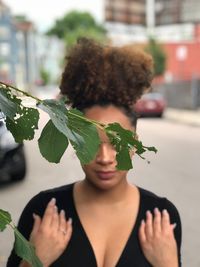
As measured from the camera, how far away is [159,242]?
141 centimetres

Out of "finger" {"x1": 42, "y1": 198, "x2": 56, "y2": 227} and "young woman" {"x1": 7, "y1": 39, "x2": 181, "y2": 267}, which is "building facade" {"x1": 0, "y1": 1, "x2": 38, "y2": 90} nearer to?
"young woman" {"x1": 7, "y1": 39, "x2": 181, "y2": 267}

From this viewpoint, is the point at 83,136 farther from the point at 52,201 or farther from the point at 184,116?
the point at 184,116

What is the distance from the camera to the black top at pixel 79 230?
1.40m

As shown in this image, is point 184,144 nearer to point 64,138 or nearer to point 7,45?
point 64,138

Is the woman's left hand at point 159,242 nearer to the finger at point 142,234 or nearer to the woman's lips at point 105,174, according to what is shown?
the finger at point 142,234

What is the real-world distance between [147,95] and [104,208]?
100 centimetres

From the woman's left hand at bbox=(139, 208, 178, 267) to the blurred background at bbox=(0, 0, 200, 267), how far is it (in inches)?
5.0

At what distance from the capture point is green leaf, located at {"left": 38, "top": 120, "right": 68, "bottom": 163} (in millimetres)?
826

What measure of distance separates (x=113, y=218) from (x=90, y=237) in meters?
0.08

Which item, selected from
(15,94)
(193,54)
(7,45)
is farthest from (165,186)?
(7,45)

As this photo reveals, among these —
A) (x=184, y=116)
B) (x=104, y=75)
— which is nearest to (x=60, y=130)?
(x=104, y=75)

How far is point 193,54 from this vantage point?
39062 mm

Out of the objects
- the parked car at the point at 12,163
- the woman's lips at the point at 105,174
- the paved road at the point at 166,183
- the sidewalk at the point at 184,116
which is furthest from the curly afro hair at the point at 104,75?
the sidewalk at the point at 184,116

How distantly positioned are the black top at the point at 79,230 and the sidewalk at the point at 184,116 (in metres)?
18.1
